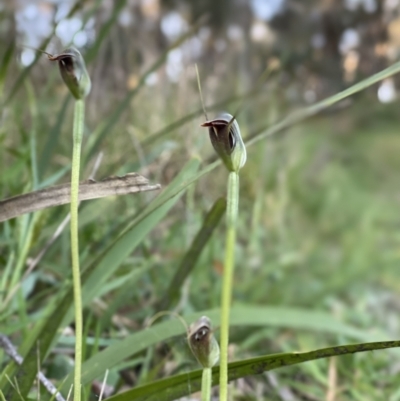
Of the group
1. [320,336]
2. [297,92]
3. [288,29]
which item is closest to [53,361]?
[320,336]

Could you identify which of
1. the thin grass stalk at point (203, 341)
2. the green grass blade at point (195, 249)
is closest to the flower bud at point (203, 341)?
the thin grass stalk at point (203, 341)

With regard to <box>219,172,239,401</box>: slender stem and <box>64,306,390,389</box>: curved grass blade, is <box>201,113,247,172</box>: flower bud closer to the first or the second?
<box>219,172,239,401</box>: slender stem

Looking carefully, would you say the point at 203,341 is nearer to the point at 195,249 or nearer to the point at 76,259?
the point at 76,259

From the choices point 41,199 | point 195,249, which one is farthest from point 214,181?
point 41,199

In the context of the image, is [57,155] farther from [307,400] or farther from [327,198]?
[327,198]

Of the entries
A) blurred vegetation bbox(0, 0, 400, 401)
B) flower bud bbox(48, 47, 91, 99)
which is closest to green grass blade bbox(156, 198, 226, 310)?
blurred vegetation bbox(0, 0, 400, 401)
